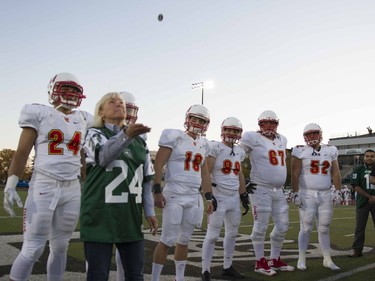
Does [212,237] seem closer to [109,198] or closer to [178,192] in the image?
[178,192]

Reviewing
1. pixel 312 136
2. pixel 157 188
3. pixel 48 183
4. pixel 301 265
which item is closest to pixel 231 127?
pixel 312 136

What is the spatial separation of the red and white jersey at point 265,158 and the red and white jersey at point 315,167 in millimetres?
476

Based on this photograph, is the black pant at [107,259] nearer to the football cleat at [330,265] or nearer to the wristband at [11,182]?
the wristband at [11,182]

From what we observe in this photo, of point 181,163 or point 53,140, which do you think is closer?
point 53,140

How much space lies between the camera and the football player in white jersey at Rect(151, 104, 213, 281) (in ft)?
14.9

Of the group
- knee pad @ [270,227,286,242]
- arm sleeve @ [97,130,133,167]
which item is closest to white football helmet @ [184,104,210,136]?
knee pad @ [270,227,286,242]

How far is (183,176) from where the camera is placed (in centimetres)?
472

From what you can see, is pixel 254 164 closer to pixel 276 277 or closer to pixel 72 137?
pixel 276 277

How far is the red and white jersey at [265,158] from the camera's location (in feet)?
20.1

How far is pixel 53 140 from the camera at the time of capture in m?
3.58

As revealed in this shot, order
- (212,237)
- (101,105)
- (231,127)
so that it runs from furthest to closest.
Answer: (231,127) < (212,237) < (101,105)

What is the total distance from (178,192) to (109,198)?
1.91 metres

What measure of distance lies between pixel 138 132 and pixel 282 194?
401 centimetres

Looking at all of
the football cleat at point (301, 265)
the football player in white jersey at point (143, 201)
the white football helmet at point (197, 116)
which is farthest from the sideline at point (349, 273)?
the football player in white jersey at point (143, 201)
